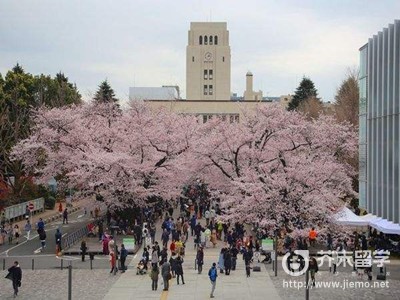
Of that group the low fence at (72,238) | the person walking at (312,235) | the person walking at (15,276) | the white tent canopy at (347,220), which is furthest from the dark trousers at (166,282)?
the white tent canopy at (347,220)

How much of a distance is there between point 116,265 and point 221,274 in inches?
178

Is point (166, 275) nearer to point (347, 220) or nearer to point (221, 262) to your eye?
point (221, 262)

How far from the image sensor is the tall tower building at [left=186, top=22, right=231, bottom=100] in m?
146

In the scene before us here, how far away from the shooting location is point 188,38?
5881 inches

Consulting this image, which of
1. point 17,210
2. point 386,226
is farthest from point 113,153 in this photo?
point 386,226

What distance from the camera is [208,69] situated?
147 metres

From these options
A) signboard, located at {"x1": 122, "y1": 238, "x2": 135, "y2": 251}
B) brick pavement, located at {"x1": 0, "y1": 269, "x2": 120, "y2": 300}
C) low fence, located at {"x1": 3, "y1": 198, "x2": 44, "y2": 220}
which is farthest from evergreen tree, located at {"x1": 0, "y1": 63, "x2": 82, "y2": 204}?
brick pavement, located at {"x1": 0, "y1": 269, "x2": 120, "y2": 300}

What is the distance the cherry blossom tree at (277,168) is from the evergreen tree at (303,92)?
38210mm

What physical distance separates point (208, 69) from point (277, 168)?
105804mm

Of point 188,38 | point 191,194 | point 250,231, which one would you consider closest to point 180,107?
point 188,38

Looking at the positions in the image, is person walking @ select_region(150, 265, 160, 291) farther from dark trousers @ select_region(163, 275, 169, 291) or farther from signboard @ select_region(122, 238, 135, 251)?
signboard @ select_region(122, 238, 135, 251)

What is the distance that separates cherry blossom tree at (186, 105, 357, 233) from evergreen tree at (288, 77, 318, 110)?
3821 centimetres

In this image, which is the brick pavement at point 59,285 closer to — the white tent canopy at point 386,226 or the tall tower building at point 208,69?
the white tent canopy at point 386,226

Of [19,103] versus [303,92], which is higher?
[303,92]
